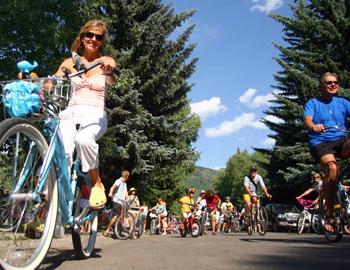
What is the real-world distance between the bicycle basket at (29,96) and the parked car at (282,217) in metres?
21.9

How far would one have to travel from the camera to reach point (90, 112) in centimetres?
448

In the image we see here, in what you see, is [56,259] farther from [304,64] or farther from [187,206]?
[304,64]

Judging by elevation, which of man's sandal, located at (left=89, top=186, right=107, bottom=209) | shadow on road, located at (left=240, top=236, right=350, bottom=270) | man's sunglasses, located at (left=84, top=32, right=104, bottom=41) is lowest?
shadow on road, located at (left=240, top=236, right=350, bottom=270)

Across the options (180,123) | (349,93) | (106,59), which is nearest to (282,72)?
(349,93)

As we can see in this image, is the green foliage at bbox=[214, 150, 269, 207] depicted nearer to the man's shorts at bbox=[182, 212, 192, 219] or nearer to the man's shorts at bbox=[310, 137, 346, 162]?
the man's shorts at bbox=[182, 212, 192, 219]

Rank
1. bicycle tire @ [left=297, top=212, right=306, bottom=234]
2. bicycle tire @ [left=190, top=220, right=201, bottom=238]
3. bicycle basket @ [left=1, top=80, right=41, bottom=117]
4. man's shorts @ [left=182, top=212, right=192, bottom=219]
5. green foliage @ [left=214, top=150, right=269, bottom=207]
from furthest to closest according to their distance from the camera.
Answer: green foliage @ [left=214, top=150, right=269, bottom=207] → bicycle tire @ [left=297, top=212, right=306, bottom=234] → man's shorts @ [left=182, top=212, right=192, bottom=219] → bicycle tire @ [left=190, top=220, right=201, bottom=238] → bicycle basket @ [left=1, top=80, right=41, bottom=117]

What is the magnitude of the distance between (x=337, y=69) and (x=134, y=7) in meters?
10.8

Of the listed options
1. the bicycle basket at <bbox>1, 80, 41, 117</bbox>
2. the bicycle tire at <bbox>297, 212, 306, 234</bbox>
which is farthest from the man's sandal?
the bicycle tire at <bbox>297, 212, 306, 234</bbox>

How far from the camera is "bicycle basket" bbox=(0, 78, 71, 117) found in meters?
3.38

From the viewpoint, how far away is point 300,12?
26828mm

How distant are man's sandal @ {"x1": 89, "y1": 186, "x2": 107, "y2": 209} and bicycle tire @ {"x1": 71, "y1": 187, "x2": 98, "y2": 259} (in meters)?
0.16

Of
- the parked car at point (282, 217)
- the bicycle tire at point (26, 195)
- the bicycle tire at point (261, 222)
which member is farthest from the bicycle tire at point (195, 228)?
the bicycle tire at point (26, 195)

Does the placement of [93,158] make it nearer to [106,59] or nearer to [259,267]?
[106,59]

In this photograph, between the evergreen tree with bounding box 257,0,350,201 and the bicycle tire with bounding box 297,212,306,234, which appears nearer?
the bicycle tire with bounding box 297,212,306,234
